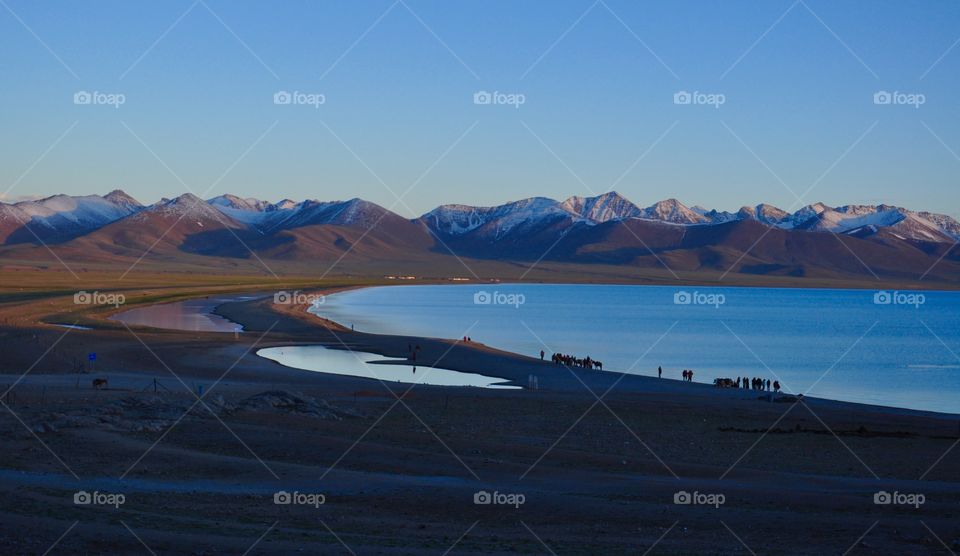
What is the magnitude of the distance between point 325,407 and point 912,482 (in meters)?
12.1

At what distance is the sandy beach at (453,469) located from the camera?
12.4 meters

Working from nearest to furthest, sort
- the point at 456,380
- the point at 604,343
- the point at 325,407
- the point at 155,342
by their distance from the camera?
the point at 325,407, the point at 456,380, the point at 155,342, the point at 604,343

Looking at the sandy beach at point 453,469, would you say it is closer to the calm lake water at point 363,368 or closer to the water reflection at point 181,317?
the calm lake water at point 363,368

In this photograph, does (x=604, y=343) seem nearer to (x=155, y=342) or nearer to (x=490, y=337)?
(x=490, y=337)

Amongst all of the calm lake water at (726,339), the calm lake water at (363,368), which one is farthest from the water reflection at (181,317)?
the calm lake water at (363,368)

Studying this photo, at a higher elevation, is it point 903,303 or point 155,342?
point 903,303

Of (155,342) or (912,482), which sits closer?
(912,482)

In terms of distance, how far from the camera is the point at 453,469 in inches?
693

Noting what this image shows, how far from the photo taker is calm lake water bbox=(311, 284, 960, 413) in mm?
45656

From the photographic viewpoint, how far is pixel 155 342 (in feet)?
146

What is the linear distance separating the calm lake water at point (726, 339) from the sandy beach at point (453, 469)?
13.6 meters

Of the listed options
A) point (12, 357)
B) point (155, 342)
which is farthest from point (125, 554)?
point (155, 342)

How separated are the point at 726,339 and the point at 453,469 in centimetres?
5600

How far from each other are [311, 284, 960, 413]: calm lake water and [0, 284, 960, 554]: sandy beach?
13.6 meters
